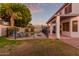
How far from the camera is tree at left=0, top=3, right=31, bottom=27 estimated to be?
7.30m

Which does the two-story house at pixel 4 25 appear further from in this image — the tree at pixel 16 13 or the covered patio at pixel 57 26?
the covered patio at pixel 57 26

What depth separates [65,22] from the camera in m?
7.56

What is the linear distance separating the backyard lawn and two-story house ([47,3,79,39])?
322 mm

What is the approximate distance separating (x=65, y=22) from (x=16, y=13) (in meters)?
1.53

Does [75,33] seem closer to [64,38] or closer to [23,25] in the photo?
[64,38]

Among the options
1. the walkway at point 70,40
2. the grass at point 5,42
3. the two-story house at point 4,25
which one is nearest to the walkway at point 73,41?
the walkway at point 70,40

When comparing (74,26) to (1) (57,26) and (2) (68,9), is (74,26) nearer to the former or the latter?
(1) (57,26)

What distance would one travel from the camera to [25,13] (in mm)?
7391

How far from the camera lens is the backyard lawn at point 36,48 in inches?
285

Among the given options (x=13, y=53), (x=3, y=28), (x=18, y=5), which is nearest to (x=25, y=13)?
(x=18, y=5)

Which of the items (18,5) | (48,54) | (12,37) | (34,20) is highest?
(18,5)

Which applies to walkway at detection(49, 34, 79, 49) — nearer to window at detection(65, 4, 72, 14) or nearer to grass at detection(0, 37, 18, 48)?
window at detection(65, 4, 72, 14)

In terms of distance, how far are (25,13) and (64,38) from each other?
1.43m

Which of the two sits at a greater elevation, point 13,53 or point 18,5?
point 18,5
